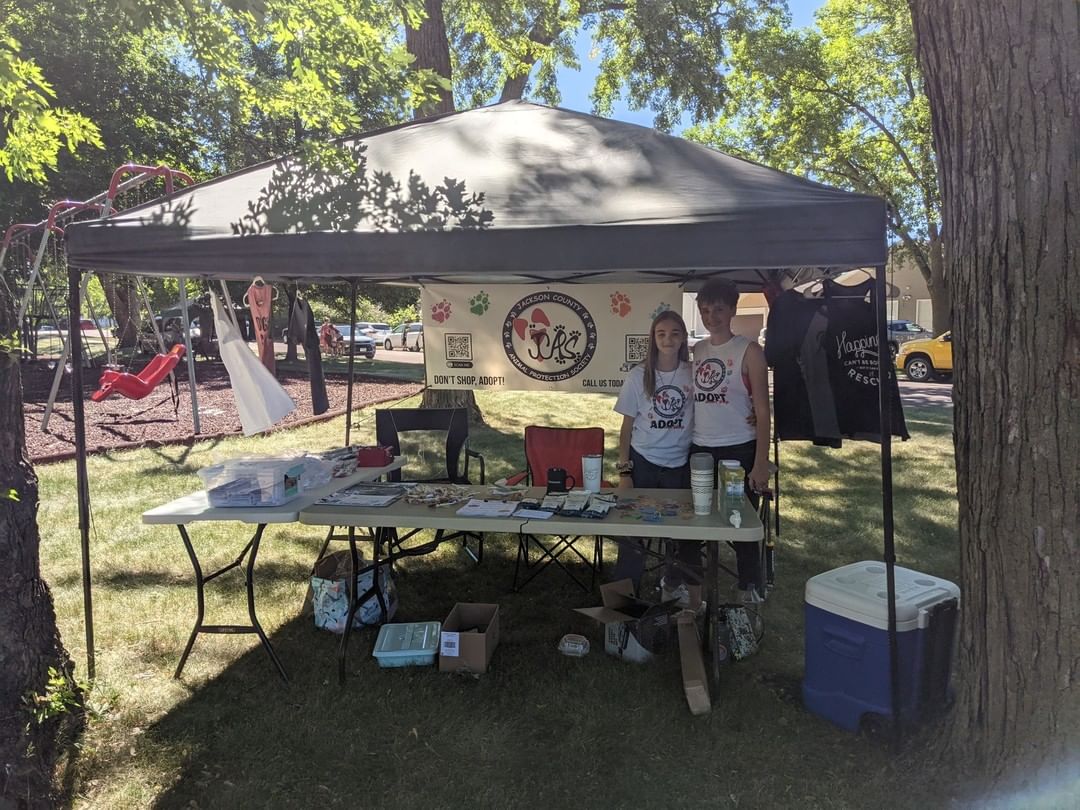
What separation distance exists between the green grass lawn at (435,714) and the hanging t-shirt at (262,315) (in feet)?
4.46

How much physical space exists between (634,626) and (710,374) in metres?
1.27

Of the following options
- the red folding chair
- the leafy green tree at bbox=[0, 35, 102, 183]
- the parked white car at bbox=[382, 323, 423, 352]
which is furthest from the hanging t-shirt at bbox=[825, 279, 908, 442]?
the parked white car at bbox=[382, 323, 423, 352]

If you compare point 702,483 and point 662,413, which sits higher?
point 662,413

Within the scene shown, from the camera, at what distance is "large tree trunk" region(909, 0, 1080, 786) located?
194 centimetres

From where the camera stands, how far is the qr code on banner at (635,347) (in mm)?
5219

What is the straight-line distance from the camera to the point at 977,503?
2195 millimetres

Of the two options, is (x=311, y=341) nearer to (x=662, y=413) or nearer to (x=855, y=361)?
(x=662, y=413)

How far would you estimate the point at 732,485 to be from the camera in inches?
112

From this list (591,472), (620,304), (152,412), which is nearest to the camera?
(591,472)

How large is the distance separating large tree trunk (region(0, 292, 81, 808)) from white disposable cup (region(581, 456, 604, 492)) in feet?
7.27

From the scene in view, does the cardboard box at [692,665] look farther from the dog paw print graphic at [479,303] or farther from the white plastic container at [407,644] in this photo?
the dog paw print graphic at [479,303]

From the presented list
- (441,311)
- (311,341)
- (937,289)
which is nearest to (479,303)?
(441,311)

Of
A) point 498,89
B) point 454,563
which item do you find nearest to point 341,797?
point 454,563

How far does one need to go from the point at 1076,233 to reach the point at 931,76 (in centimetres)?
69
